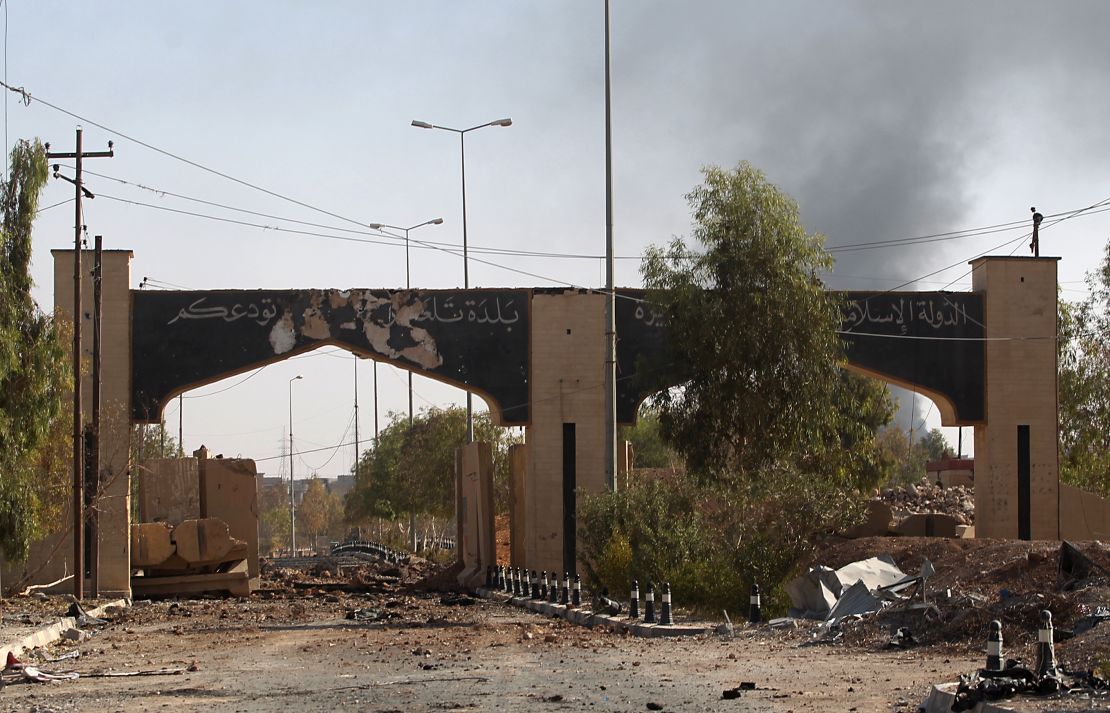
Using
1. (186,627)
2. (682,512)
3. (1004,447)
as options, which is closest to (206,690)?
(186,627)

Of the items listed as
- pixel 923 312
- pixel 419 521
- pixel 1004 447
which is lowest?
pixel 419 521

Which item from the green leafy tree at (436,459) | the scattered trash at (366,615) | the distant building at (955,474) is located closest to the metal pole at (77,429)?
the scattered trash at (366,615)

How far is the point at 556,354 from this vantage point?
31.6m

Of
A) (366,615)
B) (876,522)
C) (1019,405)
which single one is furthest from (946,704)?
(1019,405)

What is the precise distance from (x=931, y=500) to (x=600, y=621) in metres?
27.3

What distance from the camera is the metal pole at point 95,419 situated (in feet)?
94.3

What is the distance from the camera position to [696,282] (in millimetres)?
26844

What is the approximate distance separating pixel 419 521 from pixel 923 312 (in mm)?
57188

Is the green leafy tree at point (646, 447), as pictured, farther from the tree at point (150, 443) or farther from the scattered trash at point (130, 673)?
the scattered trash at point (130, 673)

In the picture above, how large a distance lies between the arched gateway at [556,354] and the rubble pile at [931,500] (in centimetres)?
743

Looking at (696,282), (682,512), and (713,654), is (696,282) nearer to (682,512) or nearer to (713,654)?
(682,512)

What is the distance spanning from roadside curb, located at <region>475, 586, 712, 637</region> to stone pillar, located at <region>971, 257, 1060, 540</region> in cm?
1139

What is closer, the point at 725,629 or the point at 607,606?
the point at 725,629

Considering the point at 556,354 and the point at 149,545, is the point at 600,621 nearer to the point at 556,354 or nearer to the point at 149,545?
the point at 556,354
